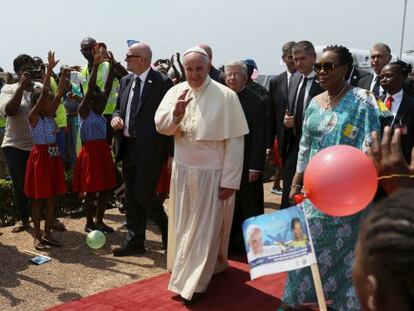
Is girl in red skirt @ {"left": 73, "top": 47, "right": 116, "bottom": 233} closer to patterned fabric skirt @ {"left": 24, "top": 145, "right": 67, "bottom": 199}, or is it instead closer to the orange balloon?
patterned fabric skirt @ {"left": 24, "top": 145, "right": 67, "bottom": 199}

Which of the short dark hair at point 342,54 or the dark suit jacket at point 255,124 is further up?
the short dark hair at point 342,54

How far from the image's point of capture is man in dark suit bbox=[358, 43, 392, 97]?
6.82m

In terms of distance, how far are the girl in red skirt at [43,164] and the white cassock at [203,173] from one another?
5.79 ft

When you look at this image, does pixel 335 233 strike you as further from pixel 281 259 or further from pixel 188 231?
pixel 281 259

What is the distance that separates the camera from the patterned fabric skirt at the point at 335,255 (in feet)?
13.1

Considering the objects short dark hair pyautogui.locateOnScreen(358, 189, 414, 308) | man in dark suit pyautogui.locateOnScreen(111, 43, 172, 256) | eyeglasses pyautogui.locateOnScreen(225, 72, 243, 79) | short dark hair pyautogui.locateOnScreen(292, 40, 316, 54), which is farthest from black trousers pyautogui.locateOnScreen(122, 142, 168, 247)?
short dark hair pyautogui.locateOnScreen(358, 189, 414, 308)

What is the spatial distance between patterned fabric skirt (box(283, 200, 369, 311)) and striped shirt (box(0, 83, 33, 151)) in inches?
146

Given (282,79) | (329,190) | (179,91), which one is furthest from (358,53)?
(329,190)

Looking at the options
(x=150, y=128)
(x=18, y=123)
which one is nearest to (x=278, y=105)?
(x=150, y=128)

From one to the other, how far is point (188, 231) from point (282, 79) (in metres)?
2.51

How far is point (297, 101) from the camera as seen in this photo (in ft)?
19.0

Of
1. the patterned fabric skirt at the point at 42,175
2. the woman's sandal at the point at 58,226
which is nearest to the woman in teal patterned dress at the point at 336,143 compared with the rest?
the patterned fabric skirt at the point at 42,175

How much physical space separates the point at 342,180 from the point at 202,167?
7.19 feet

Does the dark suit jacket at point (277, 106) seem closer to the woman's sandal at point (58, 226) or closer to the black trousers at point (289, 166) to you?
the black trousers at point (289, 166)
